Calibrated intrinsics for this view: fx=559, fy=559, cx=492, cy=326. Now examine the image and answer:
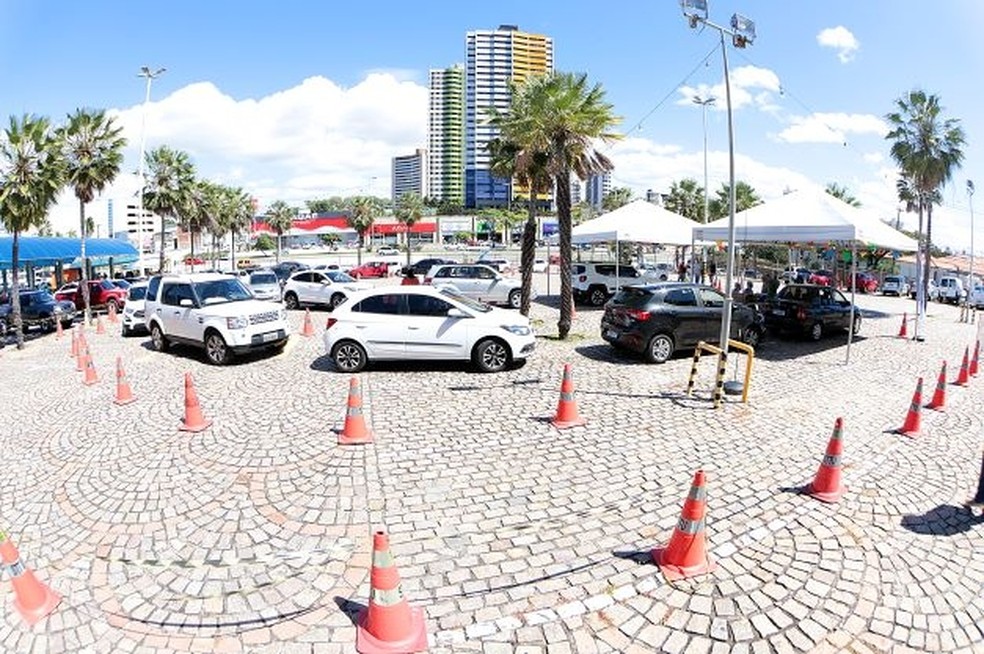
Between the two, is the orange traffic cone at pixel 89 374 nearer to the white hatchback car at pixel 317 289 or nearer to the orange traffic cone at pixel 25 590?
the orange traffic cone at pixel 25 590

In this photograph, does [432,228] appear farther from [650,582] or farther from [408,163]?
[650,582]

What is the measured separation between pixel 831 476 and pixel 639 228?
15787mm

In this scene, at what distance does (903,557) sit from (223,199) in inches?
2246

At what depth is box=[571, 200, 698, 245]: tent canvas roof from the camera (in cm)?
2006

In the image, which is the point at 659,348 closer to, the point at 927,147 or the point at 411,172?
the point at 927,147

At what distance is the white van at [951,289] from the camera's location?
31188 mm

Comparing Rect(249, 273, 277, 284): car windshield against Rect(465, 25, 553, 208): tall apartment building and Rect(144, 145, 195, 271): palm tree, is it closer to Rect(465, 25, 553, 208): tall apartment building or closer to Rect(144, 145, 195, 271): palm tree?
Rect(144, 145, 195, 271): palm tree

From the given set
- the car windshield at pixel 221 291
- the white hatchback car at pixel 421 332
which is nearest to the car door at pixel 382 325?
the white hatchback car at pixel 421 332

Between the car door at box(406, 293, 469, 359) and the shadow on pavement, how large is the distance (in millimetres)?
7044

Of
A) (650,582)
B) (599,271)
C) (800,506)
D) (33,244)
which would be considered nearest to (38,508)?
(650,582)

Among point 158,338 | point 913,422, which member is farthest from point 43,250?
point 913,422

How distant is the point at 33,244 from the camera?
27.7 meters

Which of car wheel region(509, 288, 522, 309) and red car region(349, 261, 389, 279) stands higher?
red car region(349, 261, 389, 279)

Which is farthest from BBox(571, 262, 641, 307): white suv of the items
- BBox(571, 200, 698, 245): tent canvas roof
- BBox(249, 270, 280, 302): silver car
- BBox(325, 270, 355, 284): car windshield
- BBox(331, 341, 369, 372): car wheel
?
BBox(331, 341, 369, 372): car wheel
